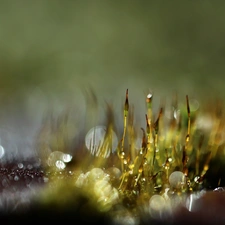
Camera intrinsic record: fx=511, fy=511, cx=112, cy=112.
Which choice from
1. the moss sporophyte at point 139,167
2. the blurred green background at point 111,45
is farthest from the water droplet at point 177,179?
the blurred green background at point 111,45

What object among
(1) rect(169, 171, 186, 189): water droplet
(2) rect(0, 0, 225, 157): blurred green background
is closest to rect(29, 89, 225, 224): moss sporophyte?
(1) rect(169, 171, 186, 189): water droplet

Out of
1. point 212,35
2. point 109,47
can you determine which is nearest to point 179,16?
point 212,35

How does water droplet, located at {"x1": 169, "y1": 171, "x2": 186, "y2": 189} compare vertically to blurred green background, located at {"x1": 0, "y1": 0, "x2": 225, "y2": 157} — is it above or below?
below

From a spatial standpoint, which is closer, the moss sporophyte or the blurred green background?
the moss sporophyte

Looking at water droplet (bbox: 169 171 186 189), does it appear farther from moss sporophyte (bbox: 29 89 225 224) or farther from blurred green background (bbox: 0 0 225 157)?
blurred green background (bbox: 0 0 225 157)

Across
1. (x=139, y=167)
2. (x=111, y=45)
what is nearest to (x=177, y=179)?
(x=139, y=167)

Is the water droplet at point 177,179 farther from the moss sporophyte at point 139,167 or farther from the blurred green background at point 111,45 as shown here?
the blurred green background at point 111,45

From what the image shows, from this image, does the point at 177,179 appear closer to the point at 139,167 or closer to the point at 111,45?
the point at 139,167

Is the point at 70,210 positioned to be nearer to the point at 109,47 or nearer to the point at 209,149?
the point at 209,149
